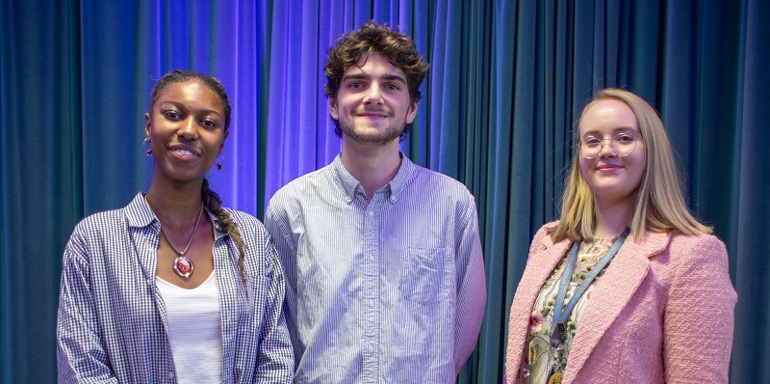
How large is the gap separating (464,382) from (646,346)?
4.75ft

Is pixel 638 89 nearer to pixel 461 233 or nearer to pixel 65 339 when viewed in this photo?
pixel 461 233

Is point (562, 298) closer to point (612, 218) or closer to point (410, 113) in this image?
point (612, 218)

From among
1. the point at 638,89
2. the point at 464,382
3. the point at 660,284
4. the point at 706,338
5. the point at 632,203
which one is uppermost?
the point at 638,89

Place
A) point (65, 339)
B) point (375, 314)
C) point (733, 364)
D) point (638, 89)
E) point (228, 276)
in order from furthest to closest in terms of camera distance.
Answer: point (638, 89) → point (733, 364) → point (375, 314) → point (228, 276) → point (65, 339)

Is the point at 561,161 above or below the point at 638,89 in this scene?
below

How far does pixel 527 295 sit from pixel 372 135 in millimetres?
635

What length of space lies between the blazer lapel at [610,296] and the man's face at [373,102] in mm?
712

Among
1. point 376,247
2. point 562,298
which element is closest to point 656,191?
point 562,298

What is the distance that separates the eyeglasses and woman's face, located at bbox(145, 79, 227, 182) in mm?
1019

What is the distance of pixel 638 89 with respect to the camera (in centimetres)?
268

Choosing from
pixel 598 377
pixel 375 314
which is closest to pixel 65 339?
pixel 375 314

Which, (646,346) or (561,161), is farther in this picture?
(561,161)

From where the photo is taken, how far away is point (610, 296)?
1.55m

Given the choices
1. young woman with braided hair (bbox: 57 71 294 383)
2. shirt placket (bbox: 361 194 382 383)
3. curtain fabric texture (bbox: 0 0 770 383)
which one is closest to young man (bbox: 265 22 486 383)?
shirt placket (bbox: 361 194 382 383)
